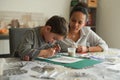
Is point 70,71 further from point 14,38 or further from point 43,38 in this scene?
point 14,38

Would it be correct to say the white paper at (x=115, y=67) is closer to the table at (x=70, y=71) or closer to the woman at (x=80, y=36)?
the table at (x=70, y=71)

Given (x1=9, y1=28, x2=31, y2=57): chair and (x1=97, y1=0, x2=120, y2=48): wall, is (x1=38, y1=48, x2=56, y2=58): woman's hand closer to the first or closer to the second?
(x1=9, y1=28, x2=31, y2=57): chair

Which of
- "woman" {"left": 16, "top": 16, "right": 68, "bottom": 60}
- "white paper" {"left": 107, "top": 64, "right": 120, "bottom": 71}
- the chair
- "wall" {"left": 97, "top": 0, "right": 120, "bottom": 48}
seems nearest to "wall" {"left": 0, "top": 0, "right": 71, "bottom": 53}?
"wall" {"left": 97, "top": 0, "right": 120, "bottom": 48}

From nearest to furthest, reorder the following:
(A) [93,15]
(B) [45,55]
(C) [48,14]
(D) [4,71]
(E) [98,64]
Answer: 1. (D) [4,71]
2. (E) [98,64]
3. (B) [45,55]
4. (C) [48,14]
5. (A) [93,15]

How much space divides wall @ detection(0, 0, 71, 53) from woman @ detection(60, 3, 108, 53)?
1737mm

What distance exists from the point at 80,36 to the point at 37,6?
189 cm

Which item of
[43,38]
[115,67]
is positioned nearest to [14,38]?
[43,38]

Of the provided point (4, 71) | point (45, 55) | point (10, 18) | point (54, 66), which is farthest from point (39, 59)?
point (10, 18)

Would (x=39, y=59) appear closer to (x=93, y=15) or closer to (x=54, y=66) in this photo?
(x=54, y=66)

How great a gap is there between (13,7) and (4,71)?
2531 mm

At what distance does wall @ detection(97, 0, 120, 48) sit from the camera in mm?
3869

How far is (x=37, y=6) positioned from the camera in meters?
3.80

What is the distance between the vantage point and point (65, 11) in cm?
414

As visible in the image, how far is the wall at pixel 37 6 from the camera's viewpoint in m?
3.51
